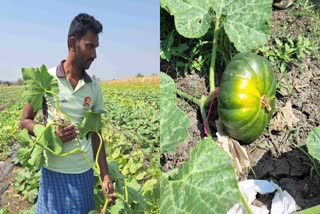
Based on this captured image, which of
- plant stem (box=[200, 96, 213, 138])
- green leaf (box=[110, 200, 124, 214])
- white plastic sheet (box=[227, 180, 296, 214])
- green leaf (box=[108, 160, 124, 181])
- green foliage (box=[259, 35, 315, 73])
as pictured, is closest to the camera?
green leaf (box=[110, 200, 124, 214])

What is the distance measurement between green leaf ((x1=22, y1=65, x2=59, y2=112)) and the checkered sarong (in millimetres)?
Answer: 212

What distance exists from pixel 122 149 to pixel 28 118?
2.59 feet

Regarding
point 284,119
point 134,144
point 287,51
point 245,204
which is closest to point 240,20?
point 287,51

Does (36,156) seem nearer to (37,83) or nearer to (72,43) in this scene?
(37,83)

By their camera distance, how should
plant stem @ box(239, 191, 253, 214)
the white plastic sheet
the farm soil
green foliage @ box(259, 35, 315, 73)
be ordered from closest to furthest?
plant stem @ box(239, 191, 253, 214), the white plastic sheet, the farm soil, green foliage @ box(259, 35, 315, 73)

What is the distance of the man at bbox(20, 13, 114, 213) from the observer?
1115 millimetres

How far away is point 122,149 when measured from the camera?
75.1 inches

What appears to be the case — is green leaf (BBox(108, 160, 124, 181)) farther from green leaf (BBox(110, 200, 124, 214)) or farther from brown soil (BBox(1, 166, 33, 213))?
brown soil (BBox(1, 166, 33, 213))

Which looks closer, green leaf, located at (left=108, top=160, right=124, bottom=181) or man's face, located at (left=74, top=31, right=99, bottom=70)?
man's face, located at (left=74, top=31, right=99, bottom=70)

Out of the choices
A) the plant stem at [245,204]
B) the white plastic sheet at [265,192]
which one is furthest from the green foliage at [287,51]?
the plant stem at [245,204]

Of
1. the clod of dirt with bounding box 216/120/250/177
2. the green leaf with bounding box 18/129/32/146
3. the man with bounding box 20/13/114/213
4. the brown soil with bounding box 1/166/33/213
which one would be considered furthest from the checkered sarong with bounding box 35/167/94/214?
the clod of dirt with bounding box 216/120/250/177

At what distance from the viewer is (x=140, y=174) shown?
1576 millimetres

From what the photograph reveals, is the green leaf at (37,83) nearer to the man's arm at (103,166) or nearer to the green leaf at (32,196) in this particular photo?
the man's arm at (103,166)

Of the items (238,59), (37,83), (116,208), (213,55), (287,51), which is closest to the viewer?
(37,83)
